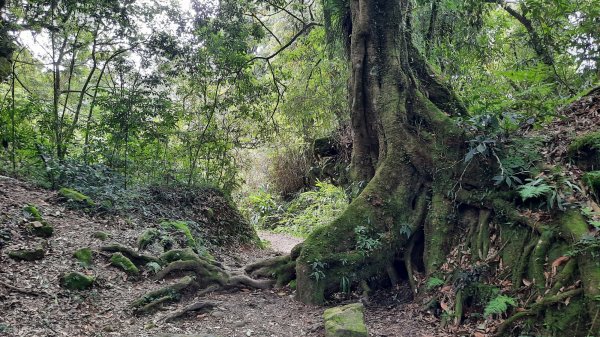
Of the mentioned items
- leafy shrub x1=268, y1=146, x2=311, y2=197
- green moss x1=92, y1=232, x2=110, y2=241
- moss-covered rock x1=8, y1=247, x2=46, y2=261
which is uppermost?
leafy shrub x1=268, y1=146, x2=311, y2=197

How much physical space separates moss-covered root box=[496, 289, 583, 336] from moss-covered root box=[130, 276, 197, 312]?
382 cm

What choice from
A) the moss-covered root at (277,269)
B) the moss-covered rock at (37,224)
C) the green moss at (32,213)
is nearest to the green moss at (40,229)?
the moss-covered rock at (37,224)

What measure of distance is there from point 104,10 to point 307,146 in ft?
27.3

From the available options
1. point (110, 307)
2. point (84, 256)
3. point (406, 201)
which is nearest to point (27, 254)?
point (84, 256)

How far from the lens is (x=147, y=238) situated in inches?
268

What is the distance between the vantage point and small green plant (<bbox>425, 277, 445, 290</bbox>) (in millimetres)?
4949

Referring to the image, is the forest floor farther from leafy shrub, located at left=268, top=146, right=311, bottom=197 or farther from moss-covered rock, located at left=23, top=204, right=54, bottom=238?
leafy shrub, located at left=268, top=146, right=311, bottom=197

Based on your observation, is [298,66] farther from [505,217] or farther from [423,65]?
[505,217]

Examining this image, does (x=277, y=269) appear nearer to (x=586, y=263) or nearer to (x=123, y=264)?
(x=123, y=264)

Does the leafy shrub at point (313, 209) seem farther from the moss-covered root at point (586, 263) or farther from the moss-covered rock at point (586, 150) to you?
the moss-covered root at point (586, 263)

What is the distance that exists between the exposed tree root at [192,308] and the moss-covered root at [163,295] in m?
0.33

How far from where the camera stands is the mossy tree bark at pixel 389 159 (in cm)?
546

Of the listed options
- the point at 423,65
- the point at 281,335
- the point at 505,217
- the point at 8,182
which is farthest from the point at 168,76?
the point at 505,217

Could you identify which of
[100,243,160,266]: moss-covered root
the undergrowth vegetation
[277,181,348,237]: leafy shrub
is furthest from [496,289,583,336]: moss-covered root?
the undergrowth vegetation
